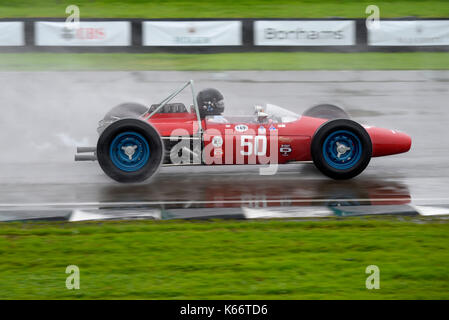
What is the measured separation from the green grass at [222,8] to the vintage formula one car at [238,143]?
41.7 ft

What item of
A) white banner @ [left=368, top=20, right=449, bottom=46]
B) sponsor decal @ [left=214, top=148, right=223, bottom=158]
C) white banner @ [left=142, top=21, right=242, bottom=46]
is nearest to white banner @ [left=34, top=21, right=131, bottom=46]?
white banner @ [left=142, top=21, right=242, bottom=46]

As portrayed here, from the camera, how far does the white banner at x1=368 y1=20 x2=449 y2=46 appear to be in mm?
19156

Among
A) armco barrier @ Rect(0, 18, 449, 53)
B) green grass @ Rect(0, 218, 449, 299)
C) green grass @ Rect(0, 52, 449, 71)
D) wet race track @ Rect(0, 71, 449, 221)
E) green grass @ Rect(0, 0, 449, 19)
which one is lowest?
green grass @ Rect(0, 218, 449, 299)

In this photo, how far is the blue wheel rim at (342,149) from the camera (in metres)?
9.73

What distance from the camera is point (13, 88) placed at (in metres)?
16.2

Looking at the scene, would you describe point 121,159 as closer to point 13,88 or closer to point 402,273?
point 402,273

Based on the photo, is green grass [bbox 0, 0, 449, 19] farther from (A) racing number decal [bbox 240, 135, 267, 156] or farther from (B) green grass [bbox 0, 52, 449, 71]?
(A) racing number decal [bbox 240, 135, 267, 156]

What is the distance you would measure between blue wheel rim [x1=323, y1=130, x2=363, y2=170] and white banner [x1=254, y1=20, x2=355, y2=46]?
381 inches

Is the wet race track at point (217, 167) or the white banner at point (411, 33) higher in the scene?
the white banner at point (411, 33)

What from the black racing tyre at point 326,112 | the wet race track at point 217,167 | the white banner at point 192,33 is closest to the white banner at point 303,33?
the white banner at point 192,33

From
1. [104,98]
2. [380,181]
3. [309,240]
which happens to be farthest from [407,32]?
[309,240]

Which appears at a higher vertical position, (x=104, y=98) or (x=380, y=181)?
(x=104, y=98)

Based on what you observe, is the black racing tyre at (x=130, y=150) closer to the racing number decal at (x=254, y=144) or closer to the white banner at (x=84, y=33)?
the racing number decal at (x=254, y=144)
